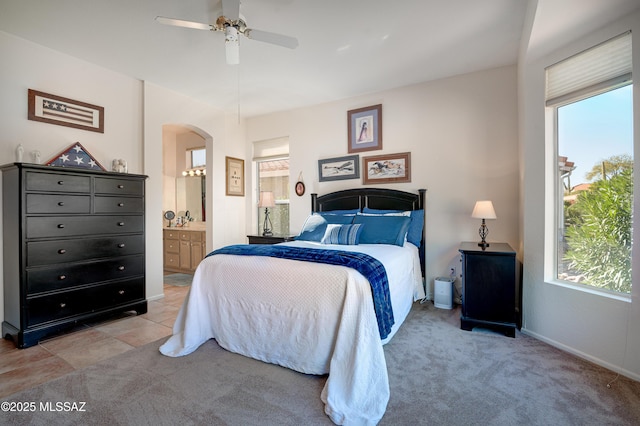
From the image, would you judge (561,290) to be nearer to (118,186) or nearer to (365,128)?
(365,128)

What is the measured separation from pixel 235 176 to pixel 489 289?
13.4 feet

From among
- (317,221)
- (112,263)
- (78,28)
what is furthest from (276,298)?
(78,28)

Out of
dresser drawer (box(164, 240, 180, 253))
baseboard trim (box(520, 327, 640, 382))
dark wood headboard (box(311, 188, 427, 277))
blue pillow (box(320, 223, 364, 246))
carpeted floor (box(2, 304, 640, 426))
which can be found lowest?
carpeted floor (box(2, 304, 640, 426))

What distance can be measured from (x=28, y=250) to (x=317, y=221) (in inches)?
110

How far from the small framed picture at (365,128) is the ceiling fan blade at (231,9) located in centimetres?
234

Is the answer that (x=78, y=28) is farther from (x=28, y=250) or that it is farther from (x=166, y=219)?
(x=166, y=219)

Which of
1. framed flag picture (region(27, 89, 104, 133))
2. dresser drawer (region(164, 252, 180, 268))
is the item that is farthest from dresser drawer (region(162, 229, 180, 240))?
framed flag picture (region(27, 89, 104, 133))

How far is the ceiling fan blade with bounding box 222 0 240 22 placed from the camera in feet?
7.24

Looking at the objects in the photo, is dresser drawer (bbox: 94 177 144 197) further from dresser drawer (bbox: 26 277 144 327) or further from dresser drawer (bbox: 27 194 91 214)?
dresser drawer (bbox: 26 277 144 327)

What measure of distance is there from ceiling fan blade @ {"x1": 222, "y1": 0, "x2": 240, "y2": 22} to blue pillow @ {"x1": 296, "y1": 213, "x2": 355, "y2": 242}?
2.33 metres

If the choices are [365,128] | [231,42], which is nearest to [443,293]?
[365,128]

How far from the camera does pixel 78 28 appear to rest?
2.75m

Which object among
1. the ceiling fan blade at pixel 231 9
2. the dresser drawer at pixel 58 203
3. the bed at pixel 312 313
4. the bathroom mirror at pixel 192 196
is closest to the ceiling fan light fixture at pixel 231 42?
the ceiling fan blade at pixel 231 9

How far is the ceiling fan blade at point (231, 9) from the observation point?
2.21 m
